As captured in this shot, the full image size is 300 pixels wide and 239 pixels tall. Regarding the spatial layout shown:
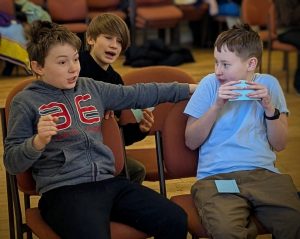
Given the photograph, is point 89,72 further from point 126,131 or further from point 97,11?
point 97,11

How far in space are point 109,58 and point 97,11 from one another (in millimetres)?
4862

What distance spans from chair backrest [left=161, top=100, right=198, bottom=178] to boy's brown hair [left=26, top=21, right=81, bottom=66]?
0.48 metres

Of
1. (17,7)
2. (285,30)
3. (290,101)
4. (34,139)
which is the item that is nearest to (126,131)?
(34,139)

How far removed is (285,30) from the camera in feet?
18.5

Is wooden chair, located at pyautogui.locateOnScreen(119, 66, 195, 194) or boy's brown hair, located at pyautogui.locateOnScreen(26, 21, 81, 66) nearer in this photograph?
boy's brown hair, located at pyautogui.locateOnScreen(26, 21, 81, 66)

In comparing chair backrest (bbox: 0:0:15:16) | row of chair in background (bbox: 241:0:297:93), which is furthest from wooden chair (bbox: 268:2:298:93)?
chair backrest (bbox: 0:0:15:16)

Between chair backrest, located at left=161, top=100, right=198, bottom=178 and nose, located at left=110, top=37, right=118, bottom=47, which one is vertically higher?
nose, located at left=110, top=37, right=118, bottom=47

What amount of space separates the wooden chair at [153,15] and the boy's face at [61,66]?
4.85 meters

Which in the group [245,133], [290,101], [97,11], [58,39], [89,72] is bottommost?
[290,101]

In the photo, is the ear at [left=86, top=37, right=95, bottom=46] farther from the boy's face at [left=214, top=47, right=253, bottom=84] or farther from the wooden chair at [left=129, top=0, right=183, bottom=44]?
the wooden chair at [left=129, top=0, right=183, bottom=44]

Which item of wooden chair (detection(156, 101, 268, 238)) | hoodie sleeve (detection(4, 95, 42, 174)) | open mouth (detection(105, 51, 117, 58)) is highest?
open mouth (detection(105, 51, 117, 58))

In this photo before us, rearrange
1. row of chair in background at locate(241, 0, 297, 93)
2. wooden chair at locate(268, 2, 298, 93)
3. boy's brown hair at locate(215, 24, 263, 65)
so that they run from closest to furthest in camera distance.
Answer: boy's brown hair at locate(215, 24, 263, 65)
wooden chair at locate(268, 2, 298, 93)
row of chair in background at locate(241, 0, 297, 93)

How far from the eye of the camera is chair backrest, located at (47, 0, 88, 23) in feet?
22.7

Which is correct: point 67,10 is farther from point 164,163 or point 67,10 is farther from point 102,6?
point 164,163
